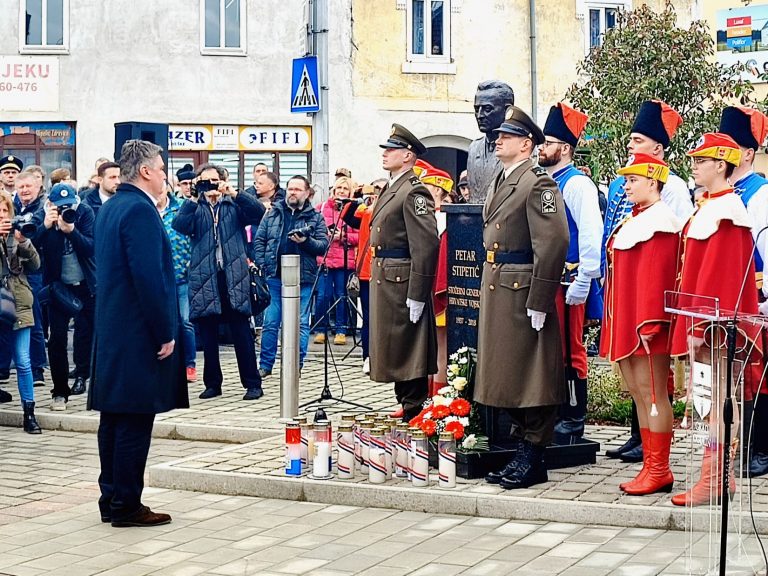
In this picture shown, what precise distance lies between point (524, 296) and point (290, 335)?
343 cm

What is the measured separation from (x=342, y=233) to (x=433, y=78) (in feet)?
40.1

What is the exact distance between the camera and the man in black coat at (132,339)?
8.01m

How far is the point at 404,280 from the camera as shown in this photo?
382 inches

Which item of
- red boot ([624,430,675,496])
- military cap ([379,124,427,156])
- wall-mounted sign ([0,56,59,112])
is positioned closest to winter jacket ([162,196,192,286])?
military cap ([379,124,427,156])

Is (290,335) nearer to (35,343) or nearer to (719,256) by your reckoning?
(35,343)

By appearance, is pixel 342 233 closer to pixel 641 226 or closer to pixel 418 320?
pixel 418 320

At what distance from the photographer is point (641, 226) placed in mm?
8047

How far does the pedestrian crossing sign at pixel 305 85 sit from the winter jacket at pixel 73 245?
337cm

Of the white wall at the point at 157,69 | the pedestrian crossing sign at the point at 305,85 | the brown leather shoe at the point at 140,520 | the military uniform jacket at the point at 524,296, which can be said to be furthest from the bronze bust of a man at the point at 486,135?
the white wall at the point at 157,69

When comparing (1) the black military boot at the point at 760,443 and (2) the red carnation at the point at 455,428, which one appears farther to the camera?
(2) the red carnation at the point at 455,428

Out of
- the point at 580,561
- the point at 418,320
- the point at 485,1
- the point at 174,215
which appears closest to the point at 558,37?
the point at 485,1

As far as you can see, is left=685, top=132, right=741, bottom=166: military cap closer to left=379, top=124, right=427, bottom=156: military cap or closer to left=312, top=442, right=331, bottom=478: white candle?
left=379, top=124, right=427, bottom=156: military cap

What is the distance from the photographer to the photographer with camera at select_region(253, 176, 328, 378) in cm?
1380

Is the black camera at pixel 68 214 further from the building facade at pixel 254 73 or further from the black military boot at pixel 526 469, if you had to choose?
the building facade at pixel 254 73
